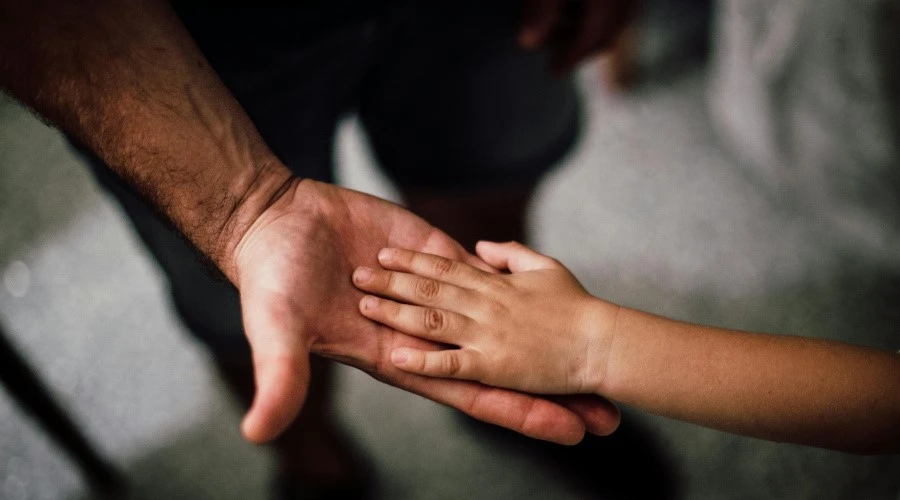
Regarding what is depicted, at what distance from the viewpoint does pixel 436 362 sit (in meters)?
0.47

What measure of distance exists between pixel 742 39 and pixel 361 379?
877 millimetres

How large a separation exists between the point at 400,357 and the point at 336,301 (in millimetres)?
63

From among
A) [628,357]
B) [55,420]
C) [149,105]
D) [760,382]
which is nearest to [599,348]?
[628,357]

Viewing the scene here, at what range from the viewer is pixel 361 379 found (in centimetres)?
97

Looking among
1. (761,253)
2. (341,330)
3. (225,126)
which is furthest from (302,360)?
(761,253)

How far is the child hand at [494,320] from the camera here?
19.3 inches

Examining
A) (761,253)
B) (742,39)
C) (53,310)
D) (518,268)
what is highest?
(742,39)

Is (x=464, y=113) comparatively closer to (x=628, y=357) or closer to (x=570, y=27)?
(x=570, y=27)

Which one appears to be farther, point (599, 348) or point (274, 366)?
point (599, 348)

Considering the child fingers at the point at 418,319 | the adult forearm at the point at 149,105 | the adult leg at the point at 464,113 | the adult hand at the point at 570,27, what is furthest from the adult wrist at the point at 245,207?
the adult hand at the point at 570,27

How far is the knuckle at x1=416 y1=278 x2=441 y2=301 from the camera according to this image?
1.65 feet

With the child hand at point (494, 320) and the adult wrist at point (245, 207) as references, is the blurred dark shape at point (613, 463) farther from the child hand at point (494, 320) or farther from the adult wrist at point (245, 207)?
the adult wrist at point (245, 207)

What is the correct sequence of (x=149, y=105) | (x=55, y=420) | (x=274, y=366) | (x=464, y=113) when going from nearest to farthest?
(x=274, y=366), (x=149, y=105), (x=464, y=113), (x=55, y=420)

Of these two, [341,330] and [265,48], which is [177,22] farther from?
[341,330]
